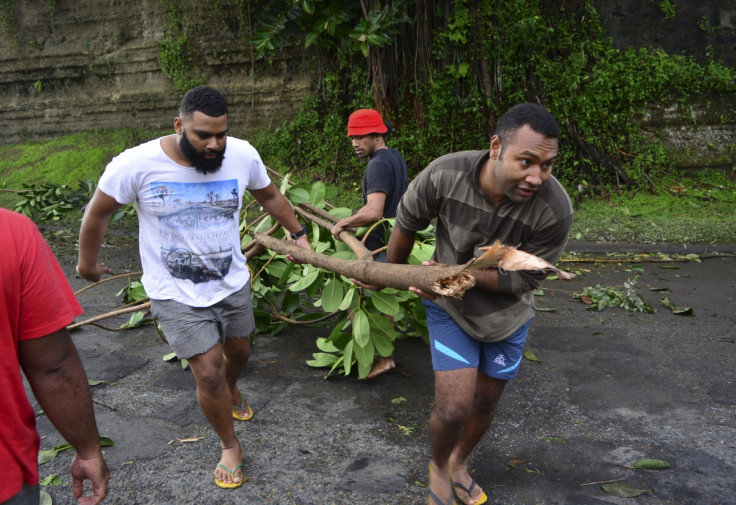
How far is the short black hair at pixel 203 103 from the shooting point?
3.26 metres

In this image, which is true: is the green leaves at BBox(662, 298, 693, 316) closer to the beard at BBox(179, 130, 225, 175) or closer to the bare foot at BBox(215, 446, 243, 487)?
the bare foot at BBox(215, 446, 243, 487)

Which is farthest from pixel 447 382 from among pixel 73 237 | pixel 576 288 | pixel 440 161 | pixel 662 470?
pixel 73 237

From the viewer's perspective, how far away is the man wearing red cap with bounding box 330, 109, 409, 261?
14.7 feet

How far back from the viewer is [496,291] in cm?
290

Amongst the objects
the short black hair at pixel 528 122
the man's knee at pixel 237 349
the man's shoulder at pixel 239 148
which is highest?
the short black hair at pixel 528 122

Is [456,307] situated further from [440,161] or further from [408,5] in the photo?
[408,5]

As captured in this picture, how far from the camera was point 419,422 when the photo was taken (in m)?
3.99

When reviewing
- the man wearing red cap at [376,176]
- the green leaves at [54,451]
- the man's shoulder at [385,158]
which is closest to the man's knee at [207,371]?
the green leaves at [54,451]

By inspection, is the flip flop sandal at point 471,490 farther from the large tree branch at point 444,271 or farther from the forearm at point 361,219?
the forearm at point 361,219

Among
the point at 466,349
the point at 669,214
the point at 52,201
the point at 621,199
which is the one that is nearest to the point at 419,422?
the point at 466,349

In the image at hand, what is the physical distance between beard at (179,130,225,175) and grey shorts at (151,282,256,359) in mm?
660

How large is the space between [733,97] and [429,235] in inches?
293

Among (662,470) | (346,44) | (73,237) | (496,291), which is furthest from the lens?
(346,44)

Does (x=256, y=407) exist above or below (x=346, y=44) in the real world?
below
